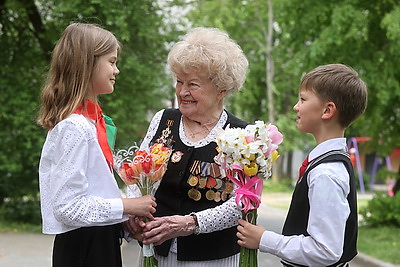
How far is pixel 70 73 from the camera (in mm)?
2887

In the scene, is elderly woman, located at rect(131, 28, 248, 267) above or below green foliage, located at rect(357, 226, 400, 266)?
above

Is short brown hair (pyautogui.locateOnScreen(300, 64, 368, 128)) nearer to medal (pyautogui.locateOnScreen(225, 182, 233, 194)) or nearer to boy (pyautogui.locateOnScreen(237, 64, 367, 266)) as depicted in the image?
boy (pyautogui.locateOnScreen(237, 64, 367, 266))

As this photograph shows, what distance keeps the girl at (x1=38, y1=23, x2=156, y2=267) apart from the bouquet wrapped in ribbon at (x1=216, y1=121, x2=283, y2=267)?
1.39 feet

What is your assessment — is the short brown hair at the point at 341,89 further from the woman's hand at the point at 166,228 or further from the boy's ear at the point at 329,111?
the woman's hand at the point at 166,228

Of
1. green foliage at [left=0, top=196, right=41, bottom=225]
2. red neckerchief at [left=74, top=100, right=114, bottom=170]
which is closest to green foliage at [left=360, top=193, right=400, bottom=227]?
green foliage at [left=0, top=196, right=41, bottom=225]

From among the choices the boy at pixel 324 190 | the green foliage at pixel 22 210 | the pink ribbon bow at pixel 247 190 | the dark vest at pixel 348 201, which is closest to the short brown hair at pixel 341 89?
the boy at pixel 324 190

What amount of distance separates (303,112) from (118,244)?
1095 mm

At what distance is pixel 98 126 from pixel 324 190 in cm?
108

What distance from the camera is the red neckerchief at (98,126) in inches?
114

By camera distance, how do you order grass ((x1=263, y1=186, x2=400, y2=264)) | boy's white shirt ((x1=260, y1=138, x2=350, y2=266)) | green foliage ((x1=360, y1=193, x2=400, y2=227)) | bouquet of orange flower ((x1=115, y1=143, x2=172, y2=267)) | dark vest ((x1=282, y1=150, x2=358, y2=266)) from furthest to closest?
green foliage ((x1=360, y1=193, x2=400, y2=227)) → grass ((x1=263, y1=186, x2=400, y2=264)) → bouquet of orange flower ((x1=115, y1=143, x2=172, y2=267)) → dark vest ((x1=282, y1=150, x2=358, y2=266)) → boy's white shirt ((x1=260, y1=138, x2=350, y2=266))

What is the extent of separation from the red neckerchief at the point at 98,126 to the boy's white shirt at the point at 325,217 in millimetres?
922

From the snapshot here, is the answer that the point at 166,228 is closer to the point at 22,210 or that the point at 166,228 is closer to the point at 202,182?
the point at 202,182

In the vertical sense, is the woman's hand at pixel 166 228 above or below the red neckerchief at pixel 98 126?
below

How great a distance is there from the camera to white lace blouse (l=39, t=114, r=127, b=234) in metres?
2.71
